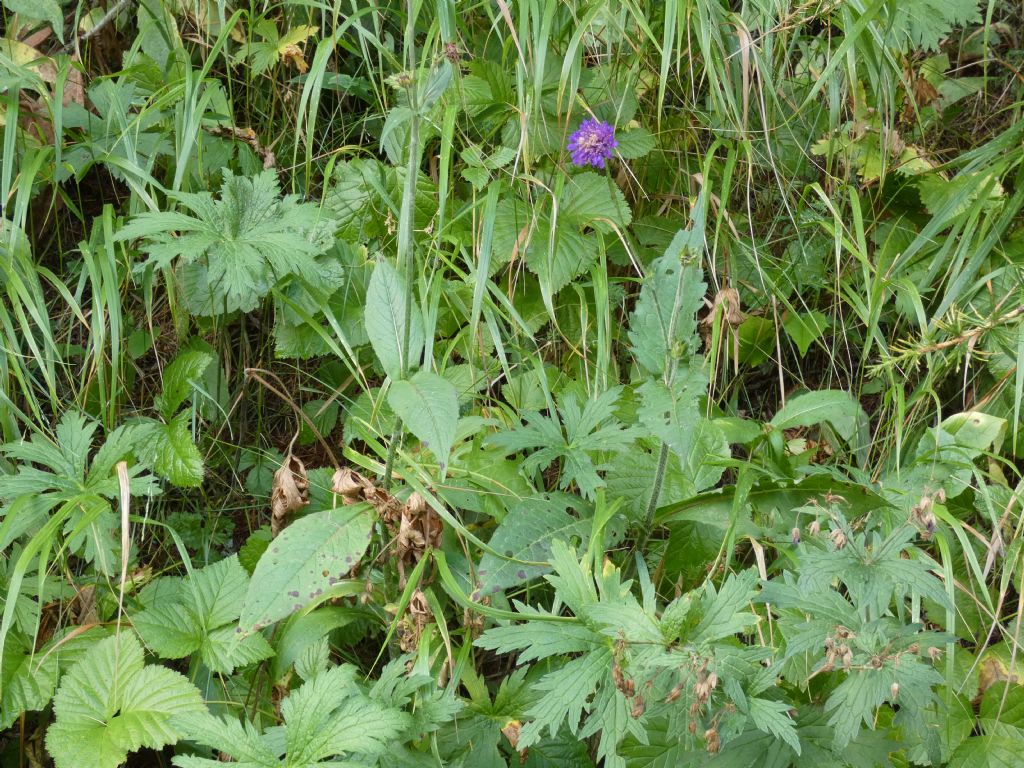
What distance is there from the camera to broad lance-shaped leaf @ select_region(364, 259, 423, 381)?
1.50 meters

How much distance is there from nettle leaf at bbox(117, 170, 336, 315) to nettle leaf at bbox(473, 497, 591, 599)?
2.11 feet

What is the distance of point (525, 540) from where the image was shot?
161cm

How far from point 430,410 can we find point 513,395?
1.99 ft

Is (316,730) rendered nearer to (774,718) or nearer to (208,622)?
(208,622)

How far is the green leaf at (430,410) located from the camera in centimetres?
134

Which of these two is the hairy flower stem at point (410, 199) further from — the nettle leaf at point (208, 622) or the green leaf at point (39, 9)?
the green leaf at point (39, 9)

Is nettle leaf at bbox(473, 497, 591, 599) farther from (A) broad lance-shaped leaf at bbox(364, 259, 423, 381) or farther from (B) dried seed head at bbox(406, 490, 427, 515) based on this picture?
(A) broad lance-shaped leaf at bbox(364, 259, 423, 381)

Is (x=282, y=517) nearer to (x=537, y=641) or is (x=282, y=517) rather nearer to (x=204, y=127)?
(x=537, y=641)

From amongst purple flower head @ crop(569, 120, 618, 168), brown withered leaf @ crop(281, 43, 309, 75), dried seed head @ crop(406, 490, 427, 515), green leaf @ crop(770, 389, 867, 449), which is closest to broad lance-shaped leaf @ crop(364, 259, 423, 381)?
dried seed head @ crop(406, 490, 427, 515)

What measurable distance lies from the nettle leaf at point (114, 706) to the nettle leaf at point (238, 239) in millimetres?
692

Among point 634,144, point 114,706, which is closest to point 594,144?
point 634,144

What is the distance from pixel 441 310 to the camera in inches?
81.6

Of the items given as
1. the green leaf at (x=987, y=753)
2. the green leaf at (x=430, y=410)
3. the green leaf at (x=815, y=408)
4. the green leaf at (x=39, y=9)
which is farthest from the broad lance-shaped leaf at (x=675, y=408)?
the green leaf at (x=39, y=9)

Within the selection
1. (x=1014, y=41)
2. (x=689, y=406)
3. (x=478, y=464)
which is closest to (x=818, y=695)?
(x=689, y=406)
